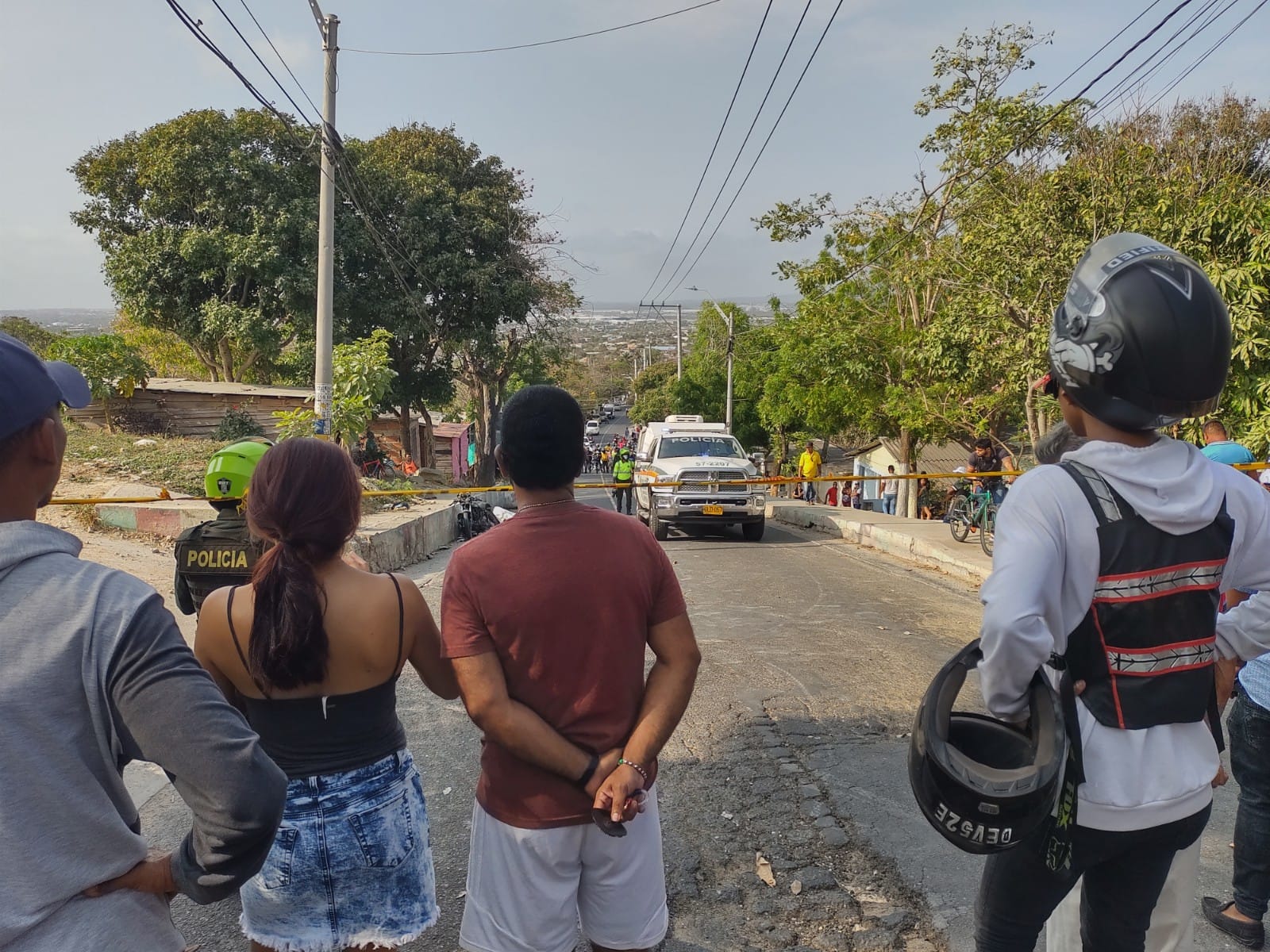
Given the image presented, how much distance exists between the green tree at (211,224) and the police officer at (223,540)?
2069 cm

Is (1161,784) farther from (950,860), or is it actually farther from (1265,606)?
(950,860)

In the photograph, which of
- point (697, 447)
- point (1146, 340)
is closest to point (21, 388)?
point (1146, 340)

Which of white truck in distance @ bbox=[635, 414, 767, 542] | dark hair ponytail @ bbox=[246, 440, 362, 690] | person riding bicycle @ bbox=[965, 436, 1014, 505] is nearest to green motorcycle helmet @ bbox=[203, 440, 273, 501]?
dark hair ponytail @ bbox=[246, 440, 362, 690]

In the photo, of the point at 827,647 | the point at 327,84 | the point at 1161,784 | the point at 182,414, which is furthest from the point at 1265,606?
the point at 182,414

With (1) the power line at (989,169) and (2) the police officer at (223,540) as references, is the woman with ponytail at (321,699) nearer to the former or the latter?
(2) the police officer at (223,540)

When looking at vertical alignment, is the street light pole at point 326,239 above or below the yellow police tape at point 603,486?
above

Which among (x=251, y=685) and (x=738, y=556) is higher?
(x=251, y=685)

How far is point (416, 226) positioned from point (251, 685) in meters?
24.7

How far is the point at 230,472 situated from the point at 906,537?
11.3m

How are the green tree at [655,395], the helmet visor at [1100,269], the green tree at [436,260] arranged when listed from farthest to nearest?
1. the green tree at [655,395]
2. the green tree at [436,260]
3. the helmet visor at [1100,269]

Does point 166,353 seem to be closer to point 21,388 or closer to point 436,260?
point 436,260

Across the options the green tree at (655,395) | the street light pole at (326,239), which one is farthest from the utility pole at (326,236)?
the green tree at (655,395)

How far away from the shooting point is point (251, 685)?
226cm

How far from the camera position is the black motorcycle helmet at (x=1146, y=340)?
1.93 m
